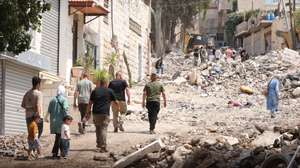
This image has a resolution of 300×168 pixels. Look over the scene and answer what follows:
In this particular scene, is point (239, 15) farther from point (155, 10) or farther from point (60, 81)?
point (60, 81)

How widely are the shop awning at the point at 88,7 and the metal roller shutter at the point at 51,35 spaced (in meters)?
1.52

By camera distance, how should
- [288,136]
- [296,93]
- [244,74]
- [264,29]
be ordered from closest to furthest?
1. [288,136]
2. [296,93]
3. [244,74]
4. [264,29]

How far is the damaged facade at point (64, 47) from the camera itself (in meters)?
20.2

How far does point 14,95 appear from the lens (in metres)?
20.5

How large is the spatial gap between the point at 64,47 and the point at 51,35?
1254 mm

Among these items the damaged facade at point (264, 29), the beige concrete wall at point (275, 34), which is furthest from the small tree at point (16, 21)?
the beige concrete wall at point (275, 34)

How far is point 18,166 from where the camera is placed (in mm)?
12719

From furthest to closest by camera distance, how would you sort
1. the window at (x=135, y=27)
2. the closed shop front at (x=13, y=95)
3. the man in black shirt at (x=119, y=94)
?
the window at (x=135, y=27)
the closed shop front at (x=13, y=95)
the man in black shirt at (x=119, y=94)

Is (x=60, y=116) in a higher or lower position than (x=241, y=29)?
lower

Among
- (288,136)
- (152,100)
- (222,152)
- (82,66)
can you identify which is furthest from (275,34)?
(222,152)

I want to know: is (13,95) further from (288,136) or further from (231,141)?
(288,136)

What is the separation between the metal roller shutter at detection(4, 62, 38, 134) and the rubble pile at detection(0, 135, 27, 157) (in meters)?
2.79

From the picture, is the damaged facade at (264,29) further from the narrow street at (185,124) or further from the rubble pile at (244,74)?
the narrow street at (185,124)

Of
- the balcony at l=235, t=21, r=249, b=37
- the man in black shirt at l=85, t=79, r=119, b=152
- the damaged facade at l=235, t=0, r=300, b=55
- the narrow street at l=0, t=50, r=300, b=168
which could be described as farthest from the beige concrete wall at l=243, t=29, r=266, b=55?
the man in black shirt at l=85, t=79, r=119, b=152
